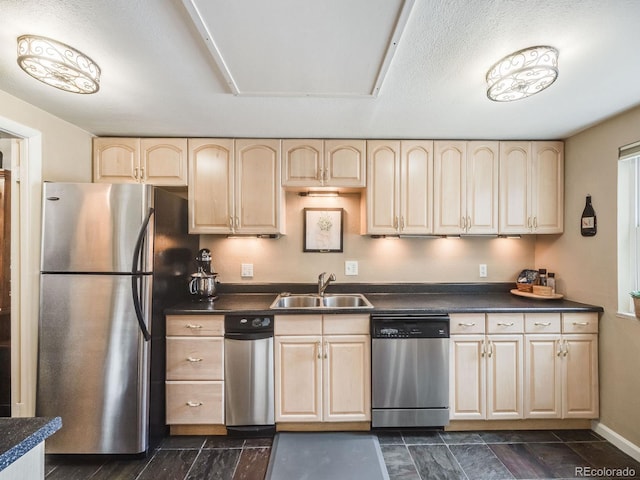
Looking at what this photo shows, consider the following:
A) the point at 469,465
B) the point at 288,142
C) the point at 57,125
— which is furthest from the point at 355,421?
the point at 57,125

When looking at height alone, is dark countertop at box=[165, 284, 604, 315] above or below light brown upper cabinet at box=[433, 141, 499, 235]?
below

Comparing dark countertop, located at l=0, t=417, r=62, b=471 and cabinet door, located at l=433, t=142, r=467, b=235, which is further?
cabinet door, located at l=433, t=142, r=467, b=235

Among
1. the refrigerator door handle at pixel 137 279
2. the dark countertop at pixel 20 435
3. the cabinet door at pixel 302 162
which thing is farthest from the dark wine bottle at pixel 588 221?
the refrigerator door handle at pixel 137 279

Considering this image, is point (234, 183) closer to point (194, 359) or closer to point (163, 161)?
point (163, 161)

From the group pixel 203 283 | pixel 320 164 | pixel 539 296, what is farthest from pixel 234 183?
pixel 539 296

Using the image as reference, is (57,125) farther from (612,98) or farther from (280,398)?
(612,98)

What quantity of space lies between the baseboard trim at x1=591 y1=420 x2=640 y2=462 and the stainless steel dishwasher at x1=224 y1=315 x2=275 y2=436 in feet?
7.76

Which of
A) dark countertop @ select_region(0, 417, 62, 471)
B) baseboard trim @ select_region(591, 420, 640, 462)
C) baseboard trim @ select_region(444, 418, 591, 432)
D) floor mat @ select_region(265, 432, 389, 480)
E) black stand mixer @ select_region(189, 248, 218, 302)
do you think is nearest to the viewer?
dark countertop @ select_region(0, 417, 62, 471)

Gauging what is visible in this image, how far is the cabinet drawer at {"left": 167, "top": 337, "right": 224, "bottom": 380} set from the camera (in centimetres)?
203

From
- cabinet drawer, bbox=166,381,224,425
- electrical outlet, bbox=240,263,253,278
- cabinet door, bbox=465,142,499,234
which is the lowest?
cabinet drawer, bbox=166,381,224,425

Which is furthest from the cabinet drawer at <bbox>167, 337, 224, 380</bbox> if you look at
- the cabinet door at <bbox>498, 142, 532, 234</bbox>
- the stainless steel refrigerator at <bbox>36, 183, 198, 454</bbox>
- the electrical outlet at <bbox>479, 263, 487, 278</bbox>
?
the cabinet door at <bbox>498, 142, 532, 234</bbox>

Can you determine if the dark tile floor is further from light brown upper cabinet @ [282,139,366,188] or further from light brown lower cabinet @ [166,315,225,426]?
light brown upper cabinet @ [282,139,366,188]

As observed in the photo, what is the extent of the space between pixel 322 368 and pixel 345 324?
355 mm

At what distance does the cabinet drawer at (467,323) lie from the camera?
2.08m
